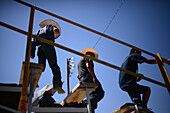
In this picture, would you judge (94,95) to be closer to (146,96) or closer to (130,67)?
(130,67)

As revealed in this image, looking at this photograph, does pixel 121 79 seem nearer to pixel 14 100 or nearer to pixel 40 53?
pixel 40 53

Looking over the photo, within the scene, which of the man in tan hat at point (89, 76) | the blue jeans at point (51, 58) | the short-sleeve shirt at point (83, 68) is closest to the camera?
the blue jeans at point (51, 58)

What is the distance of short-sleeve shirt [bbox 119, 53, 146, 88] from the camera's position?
13.6 ft

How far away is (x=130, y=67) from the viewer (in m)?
4.29

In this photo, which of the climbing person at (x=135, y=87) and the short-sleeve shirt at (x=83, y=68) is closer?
the climbing person at (x=135, y=87)

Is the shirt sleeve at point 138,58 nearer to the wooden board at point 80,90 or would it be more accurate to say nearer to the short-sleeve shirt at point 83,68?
the short-sleeve shirt at point 83,68

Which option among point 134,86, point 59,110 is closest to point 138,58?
point 134,86

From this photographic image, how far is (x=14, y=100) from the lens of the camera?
2.47m

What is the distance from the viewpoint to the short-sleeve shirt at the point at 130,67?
4.14 meters

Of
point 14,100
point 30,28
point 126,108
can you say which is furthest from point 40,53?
point 126,108

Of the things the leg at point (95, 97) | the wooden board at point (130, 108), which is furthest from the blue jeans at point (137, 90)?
the leg at point (95, 97)

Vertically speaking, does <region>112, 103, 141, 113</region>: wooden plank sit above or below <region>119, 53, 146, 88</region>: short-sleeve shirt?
below

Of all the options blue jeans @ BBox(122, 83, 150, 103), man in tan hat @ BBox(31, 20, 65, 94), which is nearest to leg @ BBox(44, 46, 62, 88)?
man in tan hat @ BBox(31, 20, 65, 94)

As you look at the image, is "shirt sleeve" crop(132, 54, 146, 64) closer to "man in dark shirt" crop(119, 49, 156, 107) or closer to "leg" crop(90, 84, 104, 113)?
"man in dark shirt" crop(119, 49, 156, 107)
